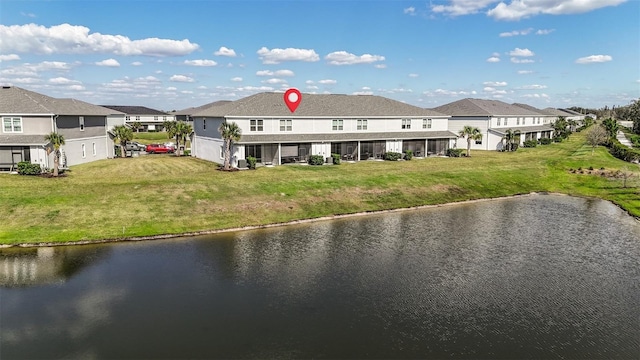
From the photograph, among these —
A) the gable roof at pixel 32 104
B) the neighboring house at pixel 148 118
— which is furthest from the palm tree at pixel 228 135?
the neighboring house at pixel 148 118

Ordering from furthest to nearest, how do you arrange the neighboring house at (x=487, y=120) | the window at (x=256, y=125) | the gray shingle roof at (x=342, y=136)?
the neighboring house at (x=487, y=120), the window at (x=256, y=125), the gray shingle roof at (x=342, y=136)

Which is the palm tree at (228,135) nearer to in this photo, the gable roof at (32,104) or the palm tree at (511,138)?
the gable roof at (32,104)

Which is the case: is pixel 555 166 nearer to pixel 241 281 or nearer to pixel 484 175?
pixel 484 175

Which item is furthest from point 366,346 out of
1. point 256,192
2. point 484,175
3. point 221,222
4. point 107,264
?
point 484,175

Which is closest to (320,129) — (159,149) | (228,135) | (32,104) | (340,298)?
(228,135)

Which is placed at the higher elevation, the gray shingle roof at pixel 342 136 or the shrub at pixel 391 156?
the gray shingle roof at pixel 342 136

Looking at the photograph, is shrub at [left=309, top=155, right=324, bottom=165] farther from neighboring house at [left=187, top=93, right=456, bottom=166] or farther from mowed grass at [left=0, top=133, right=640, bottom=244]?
mowed grass at [left=0, top=133, right=640, bottom=244]

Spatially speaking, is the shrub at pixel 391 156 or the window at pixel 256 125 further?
the shrub at pixel 391 156
